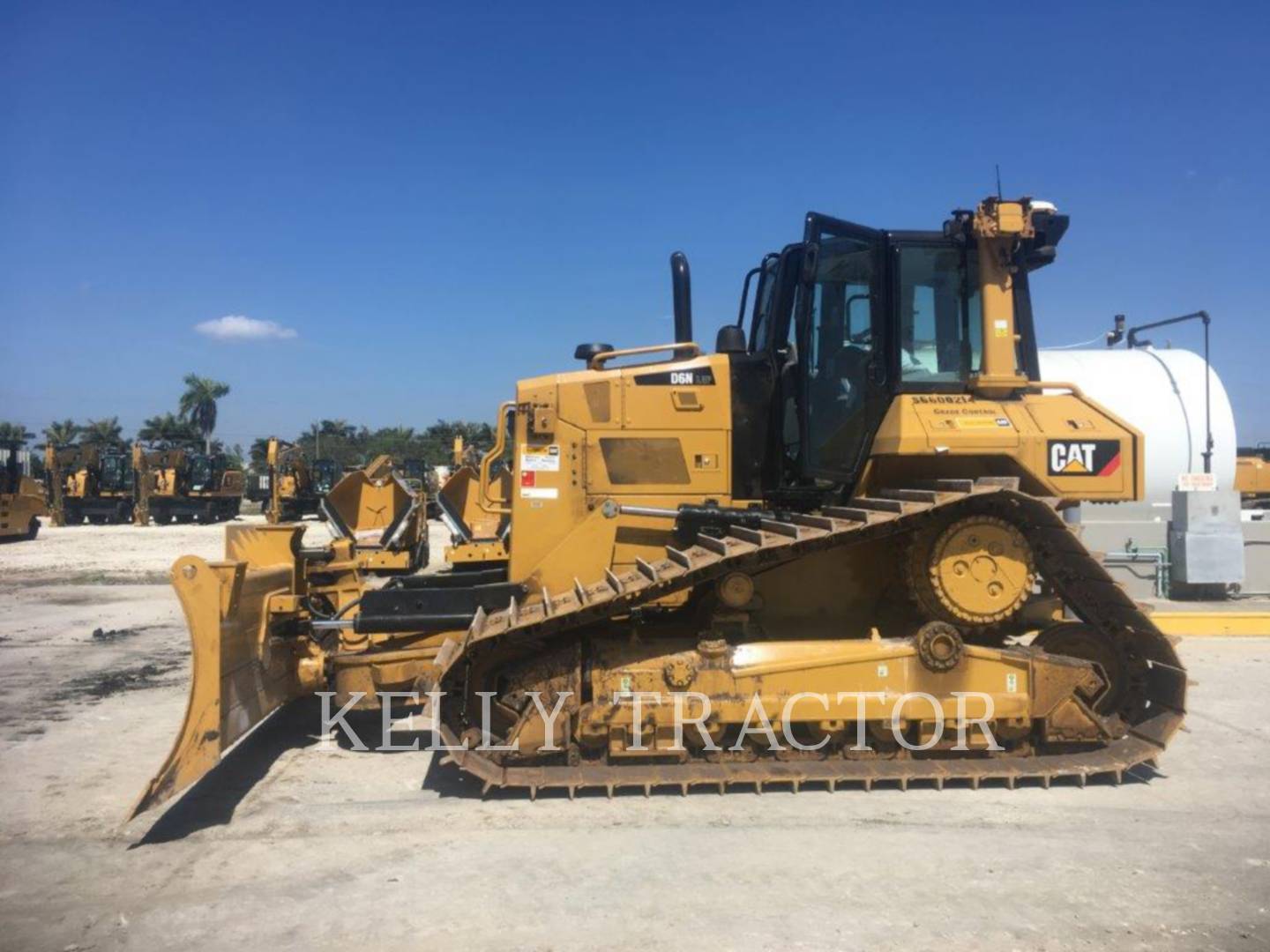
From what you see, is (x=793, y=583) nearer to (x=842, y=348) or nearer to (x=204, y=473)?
(x=842, y=348)

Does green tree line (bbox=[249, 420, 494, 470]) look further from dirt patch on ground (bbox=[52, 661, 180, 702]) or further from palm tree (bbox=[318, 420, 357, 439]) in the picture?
dirt patch on ground (bbox=[52, 661, 180, 702])

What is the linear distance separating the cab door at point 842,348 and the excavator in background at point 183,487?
34.9 metres

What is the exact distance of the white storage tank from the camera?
575 inches

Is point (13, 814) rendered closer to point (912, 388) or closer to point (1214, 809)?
point (912, 388)

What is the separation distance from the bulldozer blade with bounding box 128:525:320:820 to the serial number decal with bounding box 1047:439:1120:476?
4899 mm

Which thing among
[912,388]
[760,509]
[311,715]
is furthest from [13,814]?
[912,388]

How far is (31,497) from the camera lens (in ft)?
89.7

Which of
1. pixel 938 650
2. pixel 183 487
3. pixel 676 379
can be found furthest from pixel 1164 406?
pixel 183 487

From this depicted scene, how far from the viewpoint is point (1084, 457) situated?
18.8 ft

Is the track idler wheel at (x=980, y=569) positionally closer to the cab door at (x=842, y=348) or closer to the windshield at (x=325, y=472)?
the cab door at (x=842, y=348)

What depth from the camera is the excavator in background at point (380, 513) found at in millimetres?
8266

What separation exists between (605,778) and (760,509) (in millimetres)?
2042

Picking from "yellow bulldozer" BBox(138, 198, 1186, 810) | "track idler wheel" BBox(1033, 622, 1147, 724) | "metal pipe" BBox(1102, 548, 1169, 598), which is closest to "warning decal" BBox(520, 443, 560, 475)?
"yellow bulldozer" BBox(138, 198, 1186, 810)

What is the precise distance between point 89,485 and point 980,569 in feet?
129
